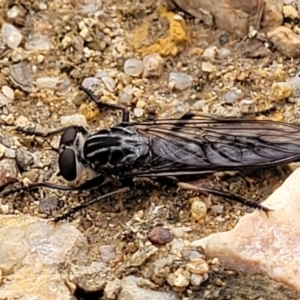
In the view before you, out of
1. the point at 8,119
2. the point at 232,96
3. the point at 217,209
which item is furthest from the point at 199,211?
the point at 8,119

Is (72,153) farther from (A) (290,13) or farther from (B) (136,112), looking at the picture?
(A) (290,13)

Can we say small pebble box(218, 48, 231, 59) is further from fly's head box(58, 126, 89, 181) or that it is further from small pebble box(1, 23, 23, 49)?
small pebble box(1, 23, 23, 49)

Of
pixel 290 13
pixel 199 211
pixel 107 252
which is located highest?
pixel 290 13

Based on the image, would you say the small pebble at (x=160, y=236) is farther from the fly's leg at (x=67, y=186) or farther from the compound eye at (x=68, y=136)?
the compound eye at (x=68, y=136)

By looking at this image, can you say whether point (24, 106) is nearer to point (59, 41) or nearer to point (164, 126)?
point (59, 41)

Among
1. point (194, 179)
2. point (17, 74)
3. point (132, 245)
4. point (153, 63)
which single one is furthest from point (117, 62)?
point (132, 245)

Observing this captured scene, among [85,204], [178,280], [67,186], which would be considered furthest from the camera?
[67,186]

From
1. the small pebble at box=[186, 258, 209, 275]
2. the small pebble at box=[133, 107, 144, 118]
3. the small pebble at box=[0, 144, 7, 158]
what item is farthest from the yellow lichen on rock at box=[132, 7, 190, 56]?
the small pebble at box=[186, 258, 209, 275]
